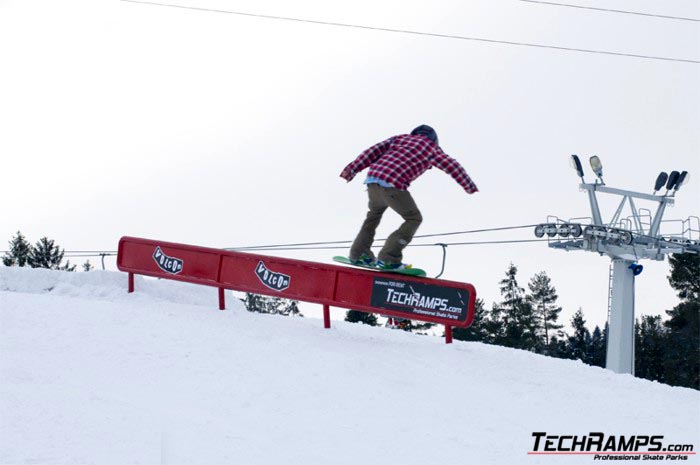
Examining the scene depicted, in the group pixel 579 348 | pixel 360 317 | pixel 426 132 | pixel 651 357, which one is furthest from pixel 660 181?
pixel 579 348

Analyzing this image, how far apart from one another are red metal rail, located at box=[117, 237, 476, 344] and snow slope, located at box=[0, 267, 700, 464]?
0.50 m

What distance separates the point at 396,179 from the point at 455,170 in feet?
2.77

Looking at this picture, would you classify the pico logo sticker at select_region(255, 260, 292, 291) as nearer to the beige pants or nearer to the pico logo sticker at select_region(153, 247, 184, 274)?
the beige pants

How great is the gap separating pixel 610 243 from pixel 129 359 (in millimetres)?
18639

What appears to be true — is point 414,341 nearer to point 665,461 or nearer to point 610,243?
point 665,461

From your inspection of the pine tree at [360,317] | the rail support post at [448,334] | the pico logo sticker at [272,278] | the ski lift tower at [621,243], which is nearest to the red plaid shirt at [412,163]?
the rail support post at [448,334]

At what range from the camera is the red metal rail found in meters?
14.1

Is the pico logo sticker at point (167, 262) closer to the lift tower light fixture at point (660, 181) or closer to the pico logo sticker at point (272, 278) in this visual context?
the pico logo sticker at point (272, 278)

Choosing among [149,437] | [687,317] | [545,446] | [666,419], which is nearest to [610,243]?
[666,419]

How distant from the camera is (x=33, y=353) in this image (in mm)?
11945

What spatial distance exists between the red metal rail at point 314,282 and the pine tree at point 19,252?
1932 inches

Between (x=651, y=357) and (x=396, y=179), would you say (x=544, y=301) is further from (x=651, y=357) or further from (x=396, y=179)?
(x=396, y=179)

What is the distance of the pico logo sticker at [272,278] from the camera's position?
584 inches

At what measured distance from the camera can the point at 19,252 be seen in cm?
6631
